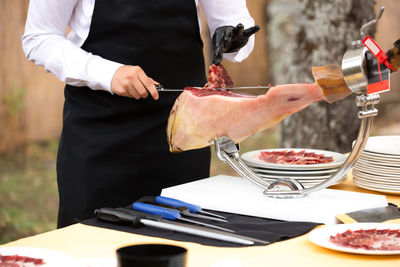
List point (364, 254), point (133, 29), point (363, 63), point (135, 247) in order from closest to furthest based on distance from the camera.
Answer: point (135, 247) → point (364, 254) → point (363, 63) → point (133, 29)

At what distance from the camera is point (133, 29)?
2.20 meters

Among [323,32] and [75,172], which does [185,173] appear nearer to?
[75,172]

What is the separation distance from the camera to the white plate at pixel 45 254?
1117 millimetres

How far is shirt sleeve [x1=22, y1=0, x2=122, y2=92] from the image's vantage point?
208cm

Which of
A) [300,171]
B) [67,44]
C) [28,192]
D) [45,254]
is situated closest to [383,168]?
[300,171]

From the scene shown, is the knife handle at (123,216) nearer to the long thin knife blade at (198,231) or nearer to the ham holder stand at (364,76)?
the long thin knife blade at (198,231)

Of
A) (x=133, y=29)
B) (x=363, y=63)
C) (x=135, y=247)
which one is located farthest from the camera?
(x=133, y=29)

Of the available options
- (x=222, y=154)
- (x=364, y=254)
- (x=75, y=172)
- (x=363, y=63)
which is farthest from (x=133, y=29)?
(x=364, y=254)

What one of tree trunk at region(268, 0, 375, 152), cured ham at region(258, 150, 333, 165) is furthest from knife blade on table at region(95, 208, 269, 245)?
tree trunk at region(268, 0, 375, 152)

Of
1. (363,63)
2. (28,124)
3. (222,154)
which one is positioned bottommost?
(28,124)

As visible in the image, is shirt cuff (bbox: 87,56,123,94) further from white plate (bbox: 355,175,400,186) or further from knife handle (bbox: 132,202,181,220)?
white plate (bbox: 355,175,400,186)

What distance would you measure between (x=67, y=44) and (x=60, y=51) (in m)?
0.04

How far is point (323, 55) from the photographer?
3.76 metres

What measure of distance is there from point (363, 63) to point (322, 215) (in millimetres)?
385
